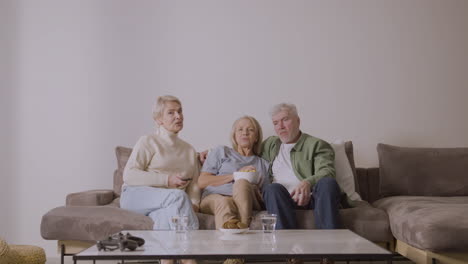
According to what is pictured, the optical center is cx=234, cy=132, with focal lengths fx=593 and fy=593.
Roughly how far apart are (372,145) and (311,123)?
1.57 ft

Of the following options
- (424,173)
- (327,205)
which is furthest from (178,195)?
(424,173)

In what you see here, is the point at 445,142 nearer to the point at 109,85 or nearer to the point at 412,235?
the point at 412,235

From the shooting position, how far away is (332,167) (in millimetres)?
3588

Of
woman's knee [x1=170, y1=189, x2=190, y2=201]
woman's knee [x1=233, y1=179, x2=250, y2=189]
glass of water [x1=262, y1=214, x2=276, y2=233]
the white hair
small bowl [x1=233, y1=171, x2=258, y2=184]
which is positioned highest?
the white hair

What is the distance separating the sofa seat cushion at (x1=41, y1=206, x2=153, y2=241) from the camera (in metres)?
Answer: 3.21

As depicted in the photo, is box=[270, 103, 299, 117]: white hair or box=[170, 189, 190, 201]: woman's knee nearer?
box=[170, 189, 190, 201]: woman's knee

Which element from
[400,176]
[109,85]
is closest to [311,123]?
[400,176]

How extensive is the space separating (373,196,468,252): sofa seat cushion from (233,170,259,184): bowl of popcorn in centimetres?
77

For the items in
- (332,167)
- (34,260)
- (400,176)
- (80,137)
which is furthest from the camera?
(80,137)

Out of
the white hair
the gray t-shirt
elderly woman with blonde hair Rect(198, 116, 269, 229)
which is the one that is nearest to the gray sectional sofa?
elderly woman with blonde hair Rect(198, 116, 269, 229)

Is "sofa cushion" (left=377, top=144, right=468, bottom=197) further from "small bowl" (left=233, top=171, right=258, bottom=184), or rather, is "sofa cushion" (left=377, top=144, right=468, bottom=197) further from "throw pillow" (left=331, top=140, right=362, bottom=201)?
"small bowl" (left=233, top=171, right=258, bottom=184)

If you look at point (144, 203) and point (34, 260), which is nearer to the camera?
point (34, 260)

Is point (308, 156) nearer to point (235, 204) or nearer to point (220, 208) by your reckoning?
point (235, 204)

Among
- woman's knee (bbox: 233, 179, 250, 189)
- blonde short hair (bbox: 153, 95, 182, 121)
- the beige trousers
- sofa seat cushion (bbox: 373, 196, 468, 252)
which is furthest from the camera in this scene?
blonde short hair (bbox: 153, 95, 182, 121)
